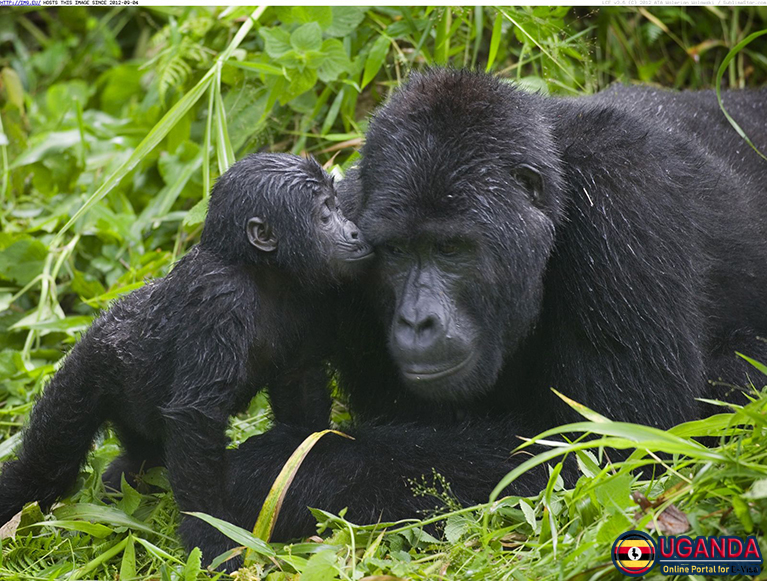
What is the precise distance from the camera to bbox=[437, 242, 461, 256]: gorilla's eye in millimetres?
3369

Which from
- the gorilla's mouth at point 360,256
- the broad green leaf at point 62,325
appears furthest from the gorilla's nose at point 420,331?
the broad green leaf at point 62,325

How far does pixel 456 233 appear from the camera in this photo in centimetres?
332

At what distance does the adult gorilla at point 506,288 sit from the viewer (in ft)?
11.1

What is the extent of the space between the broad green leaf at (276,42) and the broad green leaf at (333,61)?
0.21 m

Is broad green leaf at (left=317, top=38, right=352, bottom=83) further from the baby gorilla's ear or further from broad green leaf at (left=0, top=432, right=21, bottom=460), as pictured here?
broad green leaf at (left=0, top=432, right=21, bottom=460)

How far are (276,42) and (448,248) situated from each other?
95.7 inches

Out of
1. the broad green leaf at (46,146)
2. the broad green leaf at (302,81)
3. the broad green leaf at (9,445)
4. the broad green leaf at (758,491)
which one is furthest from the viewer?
the broad green leaf at (46,146)

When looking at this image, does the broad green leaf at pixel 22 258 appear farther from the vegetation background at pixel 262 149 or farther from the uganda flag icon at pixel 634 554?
the uganda flag icon at pixel 634 554

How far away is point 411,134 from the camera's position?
347cm

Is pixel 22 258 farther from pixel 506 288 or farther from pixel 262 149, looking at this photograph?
pixel 506 288

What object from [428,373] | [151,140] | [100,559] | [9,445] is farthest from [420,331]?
[9,445]

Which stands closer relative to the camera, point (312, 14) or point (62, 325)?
point (62, 325)

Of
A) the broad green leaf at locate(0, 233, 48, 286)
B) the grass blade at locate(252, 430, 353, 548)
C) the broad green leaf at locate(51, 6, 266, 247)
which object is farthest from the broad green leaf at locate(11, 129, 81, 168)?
the grass blade at locate(252, 430, 353, 548)

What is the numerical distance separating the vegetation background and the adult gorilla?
0.68 ft
